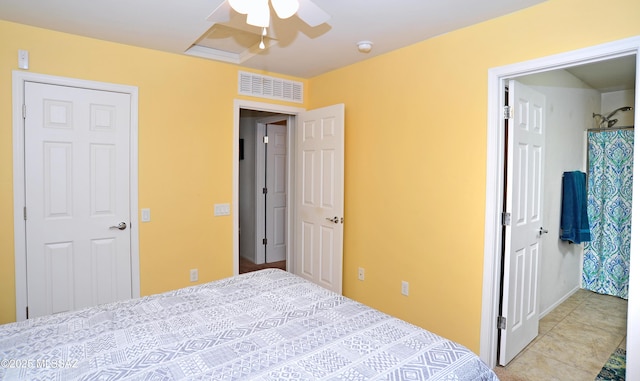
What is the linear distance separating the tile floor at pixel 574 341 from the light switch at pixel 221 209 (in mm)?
2670

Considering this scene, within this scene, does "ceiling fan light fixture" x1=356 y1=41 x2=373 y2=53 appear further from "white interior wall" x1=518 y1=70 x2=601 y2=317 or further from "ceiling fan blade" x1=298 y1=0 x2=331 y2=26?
"white interior wall" x1=518 y1=70 x2=601 y2=317

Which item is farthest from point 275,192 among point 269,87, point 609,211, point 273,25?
point 609,211

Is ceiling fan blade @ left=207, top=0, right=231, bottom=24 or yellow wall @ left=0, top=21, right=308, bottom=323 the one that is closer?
ceiling fan blade @ left=207, top=0, right=231, bottom=24

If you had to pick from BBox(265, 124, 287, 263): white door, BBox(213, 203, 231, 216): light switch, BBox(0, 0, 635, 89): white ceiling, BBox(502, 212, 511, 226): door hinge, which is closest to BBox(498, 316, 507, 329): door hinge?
BBox(502, 212, 511, 226): door hinge

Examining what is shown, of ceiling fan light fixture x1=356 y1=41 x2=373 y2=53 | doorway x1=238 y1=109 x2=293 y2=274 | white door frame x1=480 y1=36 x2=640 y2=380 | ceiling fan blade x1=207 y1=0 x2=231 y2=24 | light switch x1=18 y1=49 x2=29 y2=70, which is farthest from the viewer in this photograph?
doorway x1=238 y1=109 x2=293 y2=274

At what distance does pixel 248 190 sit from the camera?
5297mm

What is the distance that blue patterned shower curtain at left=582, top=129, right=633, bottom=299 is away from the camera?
12.6 ft

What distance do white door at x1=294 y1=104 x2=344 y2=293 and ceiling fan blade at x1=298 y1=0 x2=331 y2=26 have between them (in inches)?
61.1

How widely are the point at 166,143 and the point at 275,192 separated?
2.17m

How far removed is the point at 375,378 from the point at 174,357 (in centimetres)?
73

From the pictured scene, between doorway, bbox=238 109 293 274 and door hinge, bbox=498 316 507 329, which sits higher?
doorway, bbox=238 109 293 274

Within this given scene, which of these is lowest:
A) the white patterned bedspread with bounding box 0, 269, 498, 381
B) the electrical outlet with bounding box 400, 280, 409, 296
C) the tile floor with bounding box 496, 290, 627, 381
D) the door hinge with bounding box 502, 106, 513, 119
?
the tile floor with bounding box 496, 290, 627, 381

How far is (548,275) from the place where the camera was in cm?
347

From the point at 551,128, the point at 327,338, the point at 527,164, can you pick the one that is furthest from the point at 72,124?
the point at 551,128
